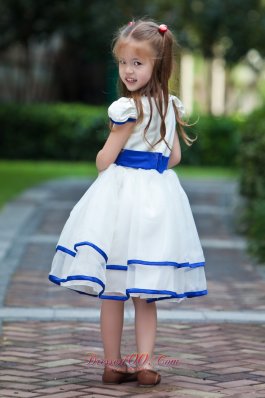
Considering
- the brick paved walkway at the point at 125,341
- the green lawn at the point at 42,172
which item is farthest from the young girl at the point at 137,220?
the green lawn at the point at 42,172

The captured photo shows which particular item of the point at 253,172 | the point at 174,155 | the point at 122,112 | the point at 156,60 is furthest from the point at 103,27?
the point at 122,112

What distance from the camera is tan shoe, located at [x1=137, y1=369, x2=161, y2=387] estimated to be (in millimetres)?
4816

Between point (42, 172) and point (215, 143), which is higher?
point (215, 143)

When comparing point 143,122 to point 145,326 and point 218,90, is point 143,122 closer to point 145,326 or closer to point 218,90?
point 145,326

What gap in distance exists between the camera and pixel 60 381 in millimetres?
4996

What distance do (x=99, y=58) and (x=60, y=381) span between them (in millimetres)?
20844

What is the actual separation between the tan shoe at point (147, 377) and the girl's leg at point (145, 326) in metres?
0.05

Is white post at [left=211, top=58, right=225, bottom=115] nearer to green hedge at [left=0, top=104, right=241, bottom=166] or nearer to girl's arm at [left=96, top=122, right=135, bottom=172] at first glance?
green hedge at [left=0, top=104, right=241, bottom=166]

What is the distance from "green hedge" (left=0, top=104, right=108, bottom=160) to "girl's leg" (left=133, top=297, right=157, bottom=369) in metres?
21.5

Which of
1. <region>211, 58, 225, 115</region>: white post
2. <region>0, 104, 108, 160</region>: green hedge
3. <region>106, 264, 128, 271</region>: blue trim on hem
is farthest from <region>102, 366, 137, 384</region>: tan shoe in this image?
<region>211, 58, 225, 115</region>: white post

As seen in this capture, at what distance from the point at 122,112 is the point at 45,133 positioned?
2230 centimetres

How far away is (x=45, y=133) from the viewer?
26.9m

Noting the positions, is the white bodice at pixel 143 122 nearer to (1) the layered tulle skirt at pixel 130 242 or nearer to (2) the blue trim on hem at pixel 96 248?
(1) the layered tulle skirt at pixel 130 242

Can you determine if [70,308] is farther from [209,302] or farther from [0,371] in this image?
[0,371]
